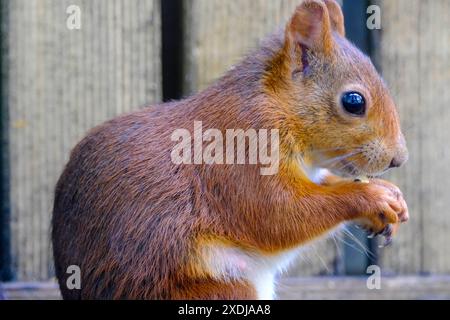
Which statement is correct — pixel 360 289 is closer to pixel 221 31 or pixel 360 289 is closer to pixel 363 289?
pixel 363 289

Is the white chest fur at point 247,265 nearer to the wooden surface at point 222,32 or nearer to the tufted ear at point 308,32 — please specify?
the tufted ear at point 308,32

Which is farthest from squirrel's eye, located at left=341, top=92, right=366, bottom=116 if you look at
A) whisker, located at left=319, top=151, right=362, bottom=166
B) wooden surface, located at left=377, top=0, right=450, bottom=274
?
wooden surface, located at left=377, top=0, right=450, bottom=274

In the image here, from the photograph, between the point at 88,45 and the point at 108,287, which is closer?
the point at 108,287

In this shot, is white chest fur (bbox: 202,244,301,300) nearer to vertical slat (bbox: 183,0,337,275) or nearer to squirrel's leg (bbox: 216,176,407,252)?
squirrel's leg (bbox: 216,176,407,252)

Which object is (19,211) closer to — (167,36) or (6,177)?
(6,177)

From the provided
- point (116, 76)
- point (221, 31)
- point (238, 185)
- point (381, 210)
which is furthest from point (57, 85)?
point (381, 210)

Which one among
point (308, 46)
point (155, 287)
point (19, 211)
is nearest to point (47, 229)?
point (19, 211)
